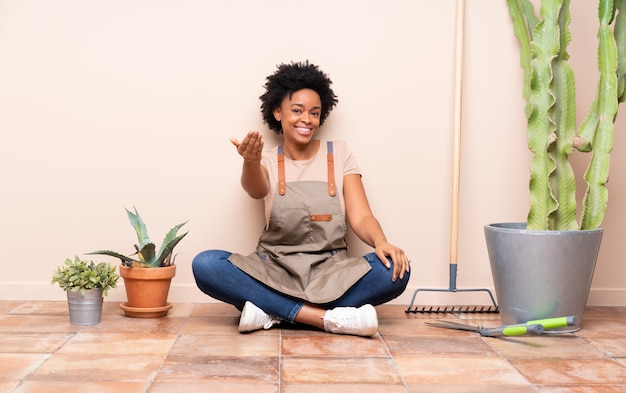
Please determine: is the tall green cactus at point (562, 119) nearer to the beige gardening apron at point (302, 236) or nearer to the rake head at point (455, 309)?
the rake head at point (455, 309)

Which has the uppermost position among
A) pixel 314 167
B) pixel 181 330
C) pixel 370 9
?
pixel 370 9

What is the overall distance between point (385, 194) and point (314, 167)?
0.34 meters

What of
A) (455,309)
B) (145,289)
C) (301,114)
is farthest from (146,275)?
(455,309)

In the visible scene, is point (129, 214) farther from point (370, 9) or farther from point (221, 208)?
point (370, 9)

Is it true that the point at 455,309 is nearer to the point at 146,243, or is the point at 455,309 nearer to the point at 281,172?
the point at 281,172

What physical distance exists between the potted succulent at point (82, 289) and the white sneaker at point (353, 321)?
2.49 ft

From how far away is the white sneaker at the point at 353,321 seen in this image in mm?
2252

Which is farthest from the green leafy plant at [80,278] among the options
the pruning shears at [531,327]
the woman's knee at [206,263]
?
the pruning shears at [531,327]

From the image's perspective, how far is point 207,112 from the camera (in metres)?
2.78

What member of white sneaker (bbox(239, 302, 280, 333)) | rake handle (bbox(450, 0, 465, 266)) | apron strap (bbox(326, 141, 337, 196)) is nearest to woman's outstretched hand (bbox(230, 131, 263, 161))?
apron strap (bbox(326, 141, 337, 196))

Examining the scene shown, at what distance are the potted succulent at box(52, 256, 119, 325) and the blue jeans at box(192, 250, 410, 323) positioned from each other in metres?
0.33

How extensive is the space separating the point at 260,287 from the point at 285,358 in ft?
1.39

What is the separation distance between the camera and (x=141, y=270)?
2506 mm

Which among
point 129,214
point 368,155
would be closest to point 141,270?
point 129,214
